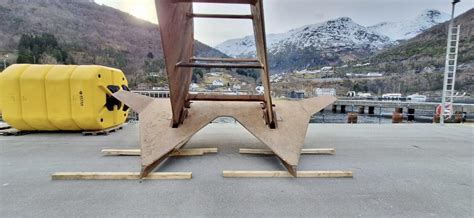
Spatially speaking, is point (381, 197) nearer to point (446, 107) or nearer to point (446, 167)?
point (446, 167)

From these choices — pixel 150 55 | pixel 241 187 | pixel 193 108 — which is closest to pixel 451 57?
pixel 193 108

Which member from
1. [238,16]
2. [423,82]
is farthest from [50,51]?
[423,82]

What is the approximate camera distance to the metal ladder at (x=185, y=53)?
3078mm

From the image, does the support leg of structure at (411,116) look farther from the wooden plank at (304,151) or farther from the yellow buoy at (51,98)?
the yellow buoy at (51,98)

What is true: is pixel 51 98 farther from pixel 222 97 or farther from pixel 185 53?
pixel 222 97

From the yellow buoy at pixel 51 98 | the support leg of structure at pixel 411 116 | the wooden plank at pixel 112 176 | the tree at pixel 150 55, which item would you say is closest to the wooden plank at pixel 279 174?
the wooden plank at pixel 112 176

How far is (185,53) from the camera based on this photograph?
4047 mm

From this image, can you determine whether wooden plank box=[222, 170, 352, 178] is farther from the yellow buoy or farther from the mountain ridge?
the mountain ridge

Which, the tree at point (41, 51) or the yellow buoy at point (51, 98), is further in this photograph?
the tree at point (41, 51)

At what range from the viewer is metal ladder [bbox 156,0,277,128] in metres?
3.08

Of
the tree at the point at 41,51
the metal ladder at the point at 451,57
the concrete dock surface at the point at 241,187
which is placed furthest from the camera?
the tree at the point at 41,51

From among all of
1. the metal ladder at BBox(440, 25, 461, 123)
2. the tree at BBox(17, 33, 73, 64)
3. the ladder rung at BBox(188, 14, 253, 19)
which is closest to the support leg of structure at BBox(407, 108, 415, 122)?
the metal ladder at BBox(440, 25, 461, 123)

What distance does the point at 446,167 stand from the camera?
3.49 metres

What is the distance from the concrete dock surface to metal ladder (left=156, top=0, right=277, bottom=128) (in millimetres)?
822
